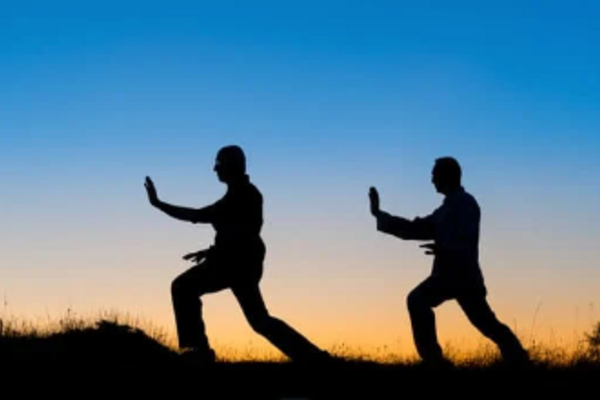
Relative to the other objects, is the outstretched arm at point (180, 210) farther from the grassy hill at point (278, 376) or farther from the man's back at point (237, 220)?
the grassy hill at point (278, 376)

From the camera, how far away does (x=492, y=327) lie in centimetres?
1321

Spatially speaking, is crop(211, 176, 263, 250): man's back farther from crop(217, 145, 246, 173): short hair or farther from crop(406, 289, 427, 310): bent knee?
crop(406, 289, 427, 310): bent knee

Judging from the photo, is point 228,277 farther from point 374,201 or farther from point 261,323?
point 374,201

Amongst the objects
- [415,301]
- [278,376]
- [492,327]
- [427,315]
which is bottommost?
[278,376]

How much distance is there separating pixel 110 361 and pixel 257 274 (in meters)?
1.95

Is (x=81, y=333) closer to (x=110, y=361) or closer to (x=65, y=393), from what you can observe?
(x=110, y=361)

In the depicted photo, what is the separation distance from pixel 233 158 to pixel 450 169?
256 cm

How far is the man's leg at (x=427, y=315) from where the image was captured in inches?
522

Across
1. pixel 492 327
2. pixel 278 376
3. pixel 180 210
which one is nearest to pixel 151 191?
pixel 180 210

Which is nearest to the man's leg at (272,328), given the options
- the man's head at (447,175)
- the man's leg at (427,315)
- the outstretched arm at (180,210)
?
the outstretched arm at (180,210)

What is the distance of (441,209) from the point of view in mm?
13469

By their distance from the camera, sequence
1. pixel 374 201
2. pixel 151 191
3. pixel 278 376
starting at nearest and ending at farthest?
1. pixel 278 376
2. pixel 151 191
3. pixel 374 201

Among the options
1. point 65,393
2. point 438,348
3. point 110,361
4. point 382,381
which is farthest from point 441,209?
point 65,393

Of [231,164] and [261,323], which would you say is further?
[231,164]
